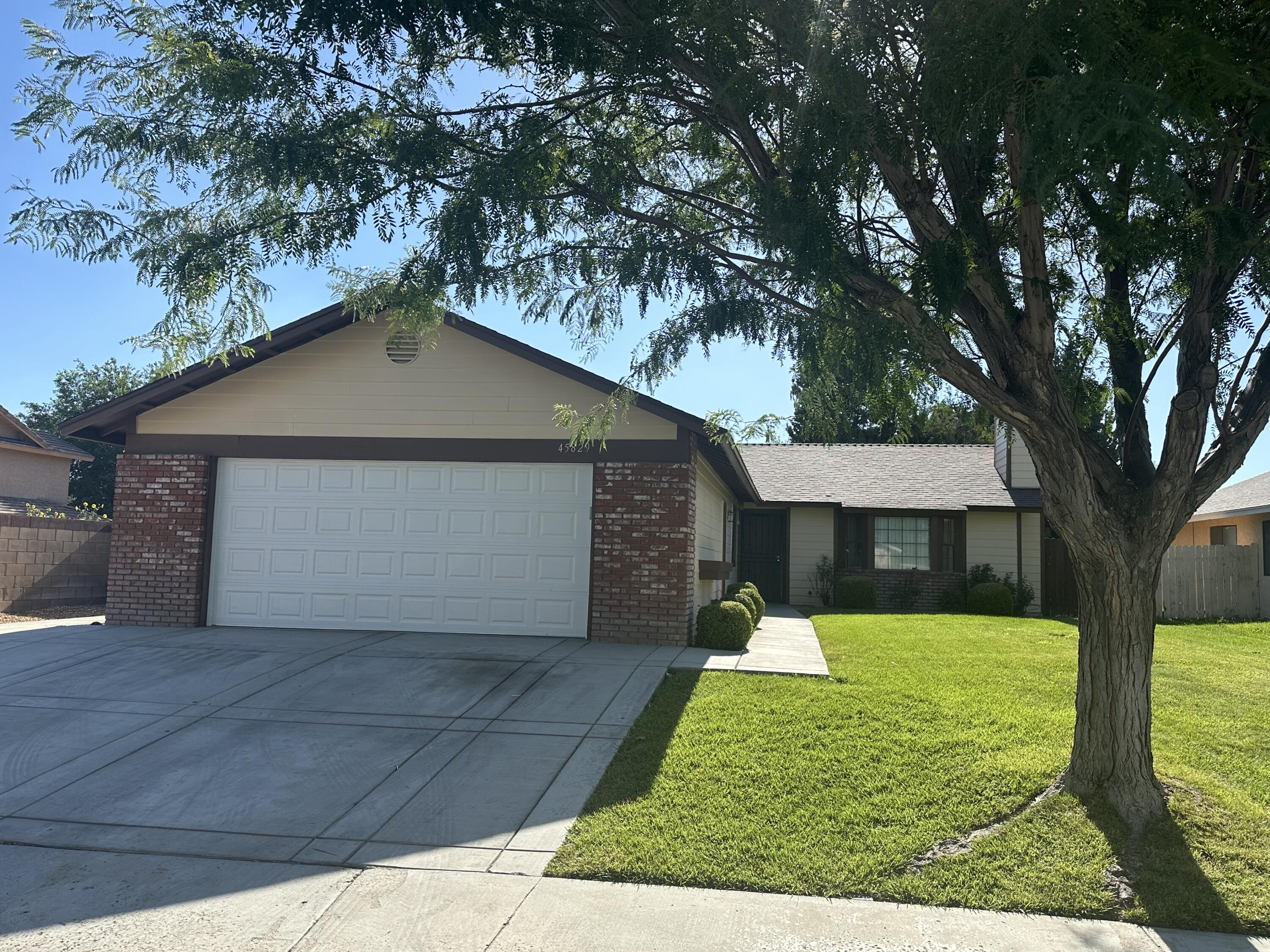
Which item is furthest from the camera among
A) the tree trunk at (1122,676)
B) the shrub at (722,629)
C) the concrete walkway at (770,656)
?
the shrub at (722,629)

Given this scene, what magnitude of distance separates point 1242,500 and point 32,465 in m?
30.6

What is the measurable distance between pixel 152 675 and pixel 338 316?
5.16 metres

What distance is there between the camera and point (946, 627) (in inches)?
628

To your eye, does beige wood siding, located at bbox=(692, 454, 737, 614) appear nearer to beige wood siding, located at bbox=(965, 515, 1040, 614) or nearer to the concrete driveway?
the concrete driveway

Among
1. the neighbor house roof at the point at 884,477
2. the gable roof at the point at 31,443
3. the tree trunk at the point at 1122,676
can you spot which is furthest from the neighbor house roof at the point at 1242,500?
the gable roof at the point at 31,443

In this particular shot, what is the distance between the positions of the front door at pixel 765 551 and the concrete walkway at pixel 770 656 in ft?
23.2

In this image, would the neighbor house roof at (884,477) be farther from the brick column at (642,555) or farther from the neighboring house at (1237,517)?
the brick column at (642,555)

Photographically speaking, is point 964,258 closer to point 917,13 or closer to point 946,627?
point 917,13

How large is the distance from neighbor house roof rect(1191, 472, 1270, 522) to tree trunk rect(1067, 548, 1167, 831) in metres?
15.4

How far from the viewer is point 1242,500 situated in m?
22.8

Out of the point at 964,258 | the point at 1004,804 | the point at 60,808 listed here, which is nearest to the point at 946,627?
the point at 1004,804

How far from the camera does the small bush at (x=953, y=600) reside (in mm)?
20531

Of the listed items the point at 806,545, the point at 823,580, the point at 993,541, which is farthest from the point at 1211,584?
the point at 806,545

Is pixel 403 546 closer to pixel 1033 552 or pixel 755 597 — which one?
pixel 755 597
